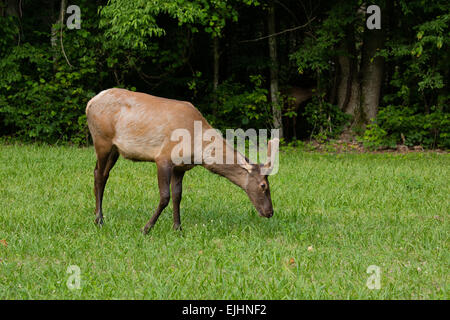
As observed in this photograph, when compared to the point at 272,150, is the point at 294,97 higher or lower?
higher

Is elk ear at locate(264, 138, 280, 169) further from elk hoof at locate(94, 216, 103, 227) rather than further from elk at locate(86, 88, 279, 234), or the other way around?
elk hoof at locate(94, 216, 103, 227)

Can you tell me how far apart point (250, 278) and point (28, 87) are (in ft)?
42.3

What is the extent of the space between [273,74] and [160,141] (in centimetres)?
1085

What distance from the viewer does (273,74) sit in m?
17.2

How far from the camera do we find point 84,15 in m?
16.0

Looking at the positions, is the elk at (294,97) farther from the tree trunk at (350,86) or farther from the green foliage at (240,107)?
the tree trunk at (350,86)

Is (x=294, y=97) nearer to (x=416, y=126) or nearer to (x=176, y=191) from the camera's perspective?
(x=416, y=126)

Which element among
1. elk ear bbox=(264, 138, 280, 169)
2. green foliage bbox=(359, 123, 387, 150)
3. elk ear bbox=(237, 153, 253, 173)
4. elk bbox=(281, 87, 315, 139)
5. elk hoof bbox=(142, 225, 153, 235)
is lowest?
elk hoof bbox=(142, 225, 153, 235)

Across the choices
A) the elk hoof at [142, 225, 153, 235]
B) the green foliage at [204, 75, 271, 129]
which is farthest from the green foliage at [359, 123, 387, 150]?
the elk hoof at [142, 225, 153, 235]

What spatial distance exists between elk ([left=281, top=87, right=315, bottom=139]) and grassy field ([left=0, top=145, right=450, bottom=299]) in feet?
20.8

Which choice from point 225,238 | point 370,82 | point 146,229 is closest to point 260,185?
point 225,238

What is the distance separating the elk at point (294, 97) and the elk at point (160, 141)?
10.6m

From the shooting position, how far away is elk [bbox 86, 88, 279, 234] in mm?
6727
